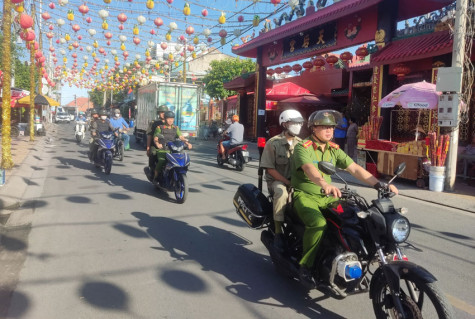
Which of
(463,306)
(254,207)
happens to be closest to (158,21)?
(254,207)

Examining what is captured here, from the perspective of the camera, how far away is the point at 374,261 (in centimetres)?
305

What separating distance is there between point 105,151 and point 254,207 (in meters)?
7.46

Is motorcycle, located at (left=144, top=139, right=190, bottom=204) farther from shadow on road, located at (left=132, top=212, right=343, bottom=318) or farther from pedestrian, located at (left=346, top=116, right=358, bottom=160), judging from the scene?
pedestrian, located at (left=346, top=116, right=358, bottom=160)

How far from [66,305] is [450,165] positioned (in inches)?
371

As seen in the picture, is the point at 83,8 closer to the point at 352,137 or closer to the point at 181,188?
the point at 181,188

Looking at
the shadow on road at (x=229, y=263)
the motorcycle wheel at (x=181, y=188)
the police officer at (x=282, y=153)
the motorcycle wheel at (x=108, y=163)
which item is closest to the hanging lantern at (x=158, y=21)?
the motorcycle wheel at (x=108, y=163)

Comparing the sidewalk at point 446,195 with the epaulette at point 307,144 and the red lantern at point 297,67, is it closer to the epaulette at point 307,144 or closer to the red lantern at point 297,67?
the epaulette at point 307,144

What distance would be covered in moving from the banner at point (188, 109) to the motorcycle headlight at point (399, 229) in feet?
54.4

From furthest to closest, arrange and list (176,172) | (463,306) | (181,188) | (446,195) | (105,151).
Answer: (105,151) → (446,195) → (176,172) → (181,188) → (463,306)

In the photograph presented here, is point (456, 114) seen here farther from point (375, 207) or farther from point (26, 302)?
point (26, 302)

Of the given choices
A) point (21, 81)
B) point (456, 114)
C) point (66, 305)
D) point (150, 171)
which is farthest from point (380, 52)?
point (21, 81)

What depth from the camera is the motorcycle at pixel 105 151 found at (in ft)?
34.3

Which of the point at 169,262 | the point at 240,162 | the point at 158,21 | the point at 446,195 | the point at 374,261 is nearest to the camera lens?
the point at 374,261

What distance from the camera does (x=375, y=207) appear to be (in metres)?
2.93
